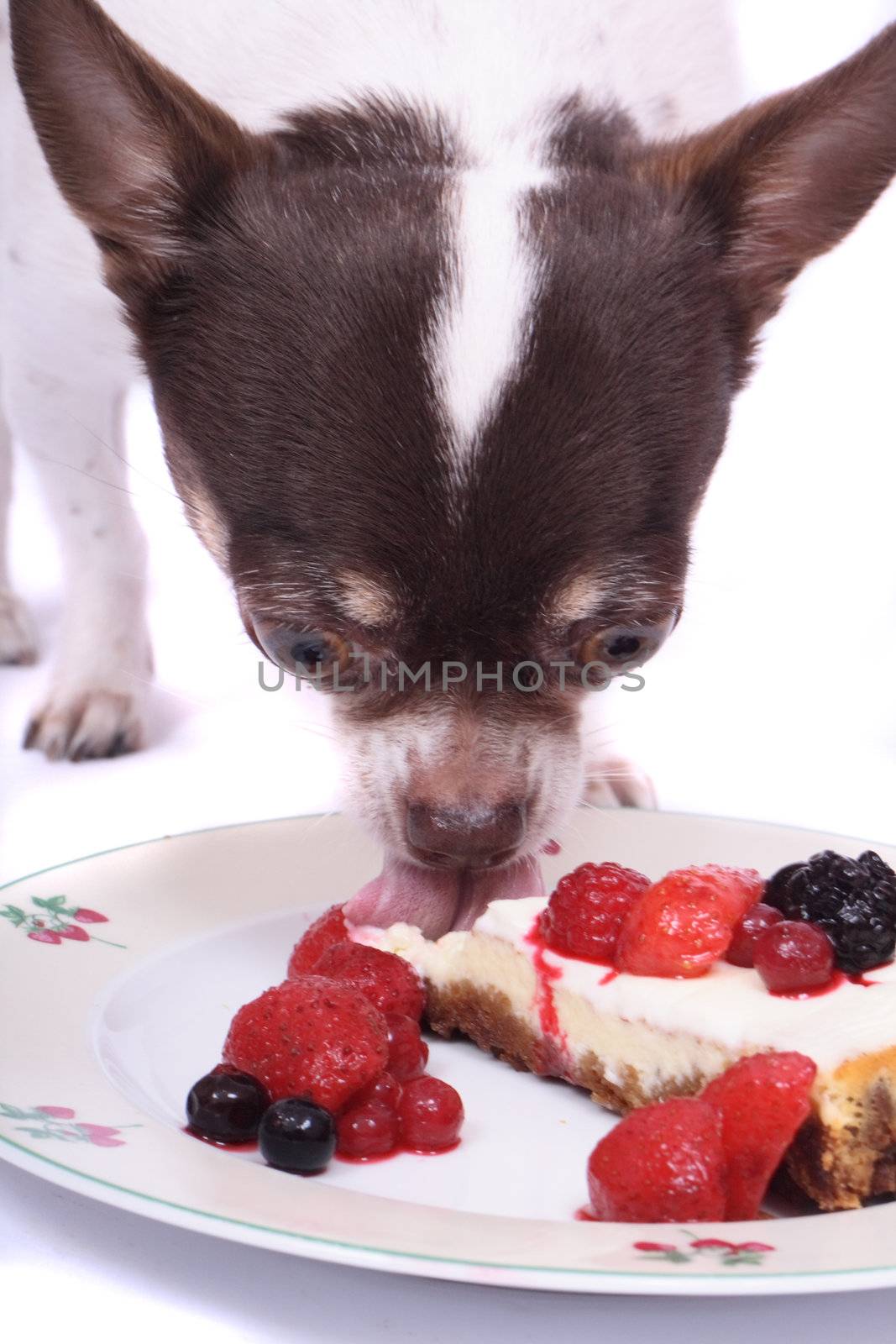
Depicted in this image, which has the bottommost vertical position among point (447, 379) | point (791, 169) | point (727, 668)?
point (727, 668)

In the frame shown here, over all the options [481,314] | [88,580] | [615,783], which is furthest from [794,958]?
[88,580]

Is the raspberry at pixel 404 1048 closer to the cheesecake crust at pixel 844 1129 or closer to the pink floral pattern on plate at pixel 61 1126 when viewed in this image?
the cheesecake crust at pixel 844 1129

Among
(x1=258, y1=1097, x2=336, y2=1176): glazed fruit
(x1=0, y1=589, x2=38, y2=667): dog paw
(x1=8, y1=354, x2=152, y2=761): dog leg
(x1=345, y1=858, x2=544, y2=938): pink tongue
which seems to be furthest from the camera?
(x1=0, y1=589, x2=38, y2=667): dog paw

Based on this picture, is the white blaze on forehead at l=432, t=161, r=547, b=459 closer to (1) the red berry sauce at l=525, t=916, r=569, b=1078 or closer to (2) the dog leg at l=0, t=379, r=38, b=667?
(1) the red berry sauce at l=525, t=916, r=569, b=1078

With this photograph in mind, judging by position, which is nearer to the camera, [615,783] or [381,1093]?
[381,1093]

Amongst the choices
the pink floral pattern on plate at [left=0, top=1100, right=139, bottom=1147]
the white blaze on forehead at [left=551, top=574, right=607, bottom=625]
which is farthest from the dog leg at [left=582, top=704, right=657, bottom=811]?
the pink floral pattern on plate at [left=0, top=1100, right=139, bottom=1147]

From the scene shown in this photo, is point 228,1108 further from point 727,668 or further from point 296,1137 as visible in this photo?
point 727,668

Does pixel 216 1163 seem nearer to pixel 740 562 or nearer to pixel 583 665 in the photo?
pixel 583 665

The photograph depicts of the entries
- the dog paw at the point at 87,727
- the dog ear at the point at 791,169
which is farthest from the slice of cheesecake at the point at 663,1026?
the dog paw at the point at 87,727
